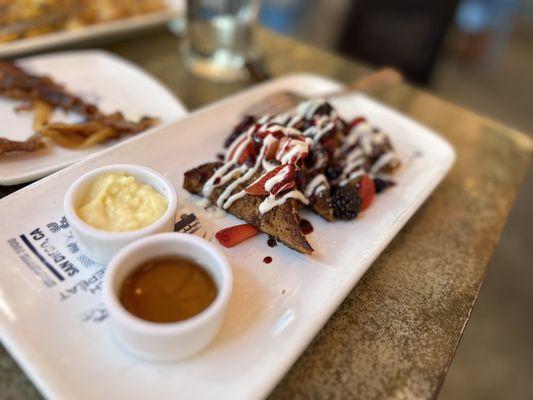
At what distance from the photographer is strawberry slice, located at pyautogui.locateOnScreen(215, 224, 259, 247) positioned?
1.72 m

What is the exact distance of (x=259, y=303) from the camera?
59.5 inches

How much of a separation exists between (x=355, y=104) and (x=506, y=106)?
4.00 meters

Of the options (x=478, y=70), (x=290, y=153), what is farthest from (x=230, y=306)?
(x=478, y=70)


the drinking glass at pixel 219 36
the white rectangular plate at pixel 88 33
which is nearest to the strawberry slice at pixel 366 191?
the drinking glass at pixel 219 36

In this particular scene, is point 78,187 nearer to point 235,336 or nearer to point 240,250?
point 240,250

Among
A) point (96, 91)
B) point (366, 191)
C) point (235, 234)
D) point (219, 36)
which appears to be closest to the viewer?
point (235, 234)

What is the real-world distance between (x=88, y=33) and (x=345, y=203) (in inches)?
76.9

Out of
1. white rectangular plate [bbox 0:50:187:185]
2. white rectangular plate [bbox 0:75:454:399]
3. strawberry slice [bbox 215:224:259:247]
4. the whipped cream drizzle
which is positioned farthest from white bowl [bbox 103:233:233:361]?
white rectangular plate [bbox 0:50:187:185]

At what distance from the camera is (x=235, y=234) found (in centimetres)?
174

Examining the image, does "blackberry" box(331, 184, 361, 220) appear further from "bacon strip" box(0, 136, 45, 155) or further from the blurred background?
the blurred background

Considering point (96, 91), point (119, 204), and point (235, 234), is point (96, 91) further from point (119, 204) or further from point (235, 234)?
point (235, 234)

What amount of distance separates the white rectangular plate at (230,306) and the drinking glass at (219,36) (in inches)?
39.0

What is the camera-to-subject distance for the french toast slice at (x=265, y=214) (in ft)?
5.57

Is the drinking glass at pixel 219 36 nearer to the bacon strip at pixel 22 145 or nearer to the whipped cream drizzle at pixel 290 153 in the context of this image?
the whipped cream drizzle at pixel 290 153
